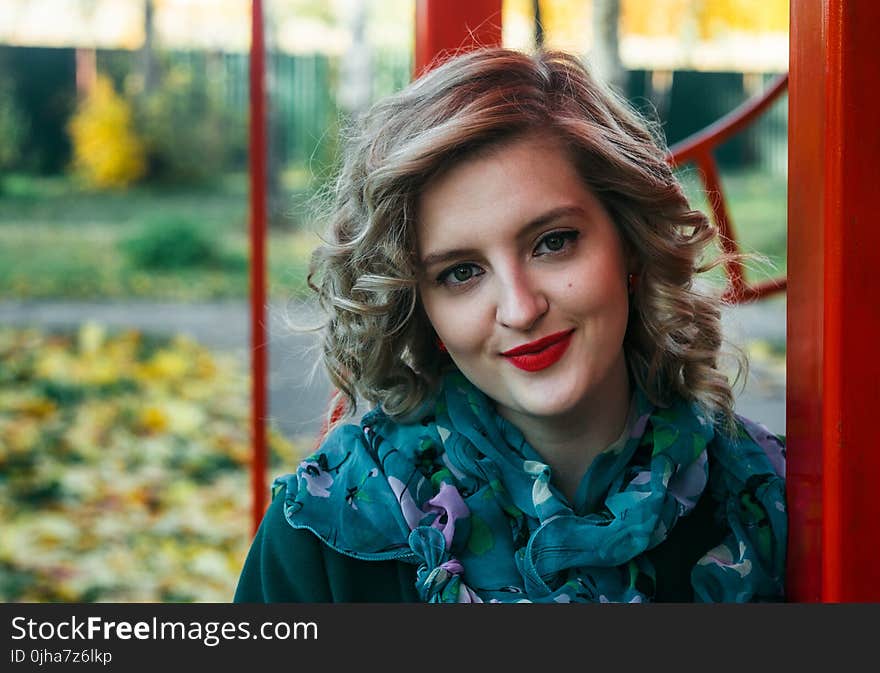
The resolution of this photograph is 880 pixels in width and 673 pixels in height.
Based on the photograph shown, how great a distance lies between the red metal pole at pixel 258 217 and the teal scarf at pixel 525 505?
56cm

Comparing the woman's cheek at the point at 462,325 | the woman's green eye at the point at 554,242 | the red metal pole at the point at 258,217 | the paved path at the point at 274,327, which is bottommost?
the woman's cheek at the point at 462,325

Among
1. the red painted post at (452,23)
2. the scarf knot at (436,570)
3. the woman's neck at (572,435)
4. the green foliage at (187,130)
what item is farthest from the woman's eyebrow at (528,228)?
the green foliage at (187,130)

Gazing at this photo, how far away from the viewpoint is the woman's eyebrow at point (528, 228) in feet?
4.75

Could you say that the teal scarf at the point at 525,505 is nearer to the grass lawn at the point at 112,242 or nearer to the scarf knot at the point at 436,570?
the scarf knot at the point at 436,570

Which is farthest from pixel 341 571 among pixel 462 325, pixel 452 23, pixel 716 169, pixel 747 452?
pixel 716 169

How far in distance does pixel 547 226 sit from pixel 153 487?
4428mm

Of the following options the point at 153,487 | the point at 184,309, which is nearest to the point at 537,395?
the point at 153,487

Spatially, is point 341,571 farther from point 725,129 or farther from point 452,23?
point 725,129

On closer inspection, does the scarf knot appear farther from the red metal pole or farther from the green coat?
the red metal pole

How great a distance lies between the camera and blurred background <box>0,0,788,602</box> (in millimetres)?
5184

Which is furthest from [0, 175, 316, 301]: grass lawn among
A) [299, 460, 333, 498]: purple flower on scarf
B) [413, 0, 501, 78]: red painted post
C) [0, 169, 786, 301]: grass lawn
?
[299, 460, 333, 498]: purple flower on scarf

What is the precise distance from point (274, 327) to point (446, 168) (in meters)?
4.74

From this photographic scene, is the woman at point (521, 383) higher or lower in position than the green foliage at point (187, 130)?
lower

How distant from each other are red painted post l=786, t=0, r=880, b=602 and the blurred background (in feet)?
12.6
